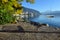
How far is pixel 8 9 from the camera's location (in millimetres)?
8320

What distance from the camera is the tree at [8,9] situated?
8084 mm

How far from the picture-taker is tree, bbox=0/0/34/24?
8.08m

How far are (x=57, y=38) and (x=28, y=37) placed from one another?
60 cm

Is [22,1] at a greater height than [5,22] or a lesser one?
greater

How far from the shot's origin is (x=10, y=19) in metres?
8.76

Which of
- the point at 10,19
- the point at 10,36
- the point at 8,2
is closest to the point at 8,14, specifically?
the point at 10,19

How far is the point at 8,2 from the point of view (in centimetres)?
801

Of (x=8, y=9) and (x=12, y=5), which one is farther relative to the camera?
(x=8, y=9)

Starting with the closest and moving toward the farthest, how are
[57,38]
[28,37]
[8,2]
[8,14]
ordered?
[57,38]
[28,37]
[8,2]
[8,14]

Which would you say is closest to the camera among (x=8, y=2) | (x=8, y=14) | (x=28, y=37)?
(x=28, y=37)

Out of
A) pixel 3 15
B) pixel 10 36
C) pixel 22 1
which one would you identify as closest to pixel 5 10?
pixel 3 15

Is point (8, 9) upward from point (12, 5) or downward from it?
downward

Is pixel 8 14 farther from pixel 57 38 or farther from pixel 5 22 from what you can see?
pixel 57 38

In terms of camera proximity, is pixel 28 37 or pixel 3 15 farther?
pixel 3 15
